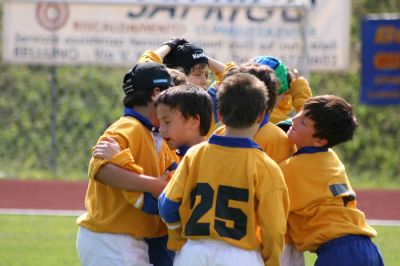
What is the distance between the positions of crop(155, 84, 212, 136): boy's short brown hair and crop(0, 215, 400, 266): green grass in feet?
11.2

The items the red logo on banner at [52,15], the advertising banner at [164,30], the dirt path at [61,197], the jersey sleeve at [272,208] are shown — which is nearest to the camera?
the jersey sleeve at [272,208]

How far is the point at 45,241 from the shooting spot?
27.2 ft

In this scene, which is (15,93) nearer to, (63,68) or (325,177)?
(63,68)

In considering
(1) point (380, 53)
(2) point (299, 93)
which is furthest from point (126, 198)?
(1) point (380, 53)

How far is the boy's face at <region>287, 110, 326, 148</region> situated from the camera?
14.3 feet

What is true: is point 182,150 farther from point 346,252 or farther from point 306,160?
point 346,252

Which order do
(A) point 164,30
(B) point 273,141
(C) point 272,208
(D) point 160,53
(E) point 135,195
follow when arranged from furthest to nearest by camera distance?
(A) point 164,30 < (D) point 160,53 < (B) point 273,141 < (E) point 135,195 < (C) point 272,208

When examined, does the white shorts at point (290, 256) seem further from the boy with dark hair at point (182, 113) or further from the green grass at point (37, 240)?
the green grass at point (37, 240)

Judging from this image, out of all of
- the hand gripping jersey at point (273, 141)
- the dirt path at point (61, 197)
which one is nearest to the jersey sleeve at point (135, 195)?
the hand gripping jersey at point (273, 141)

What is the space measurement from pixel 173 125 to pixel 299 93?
1.35 m

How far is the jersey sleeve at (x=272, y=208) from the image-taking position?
12.6 feet

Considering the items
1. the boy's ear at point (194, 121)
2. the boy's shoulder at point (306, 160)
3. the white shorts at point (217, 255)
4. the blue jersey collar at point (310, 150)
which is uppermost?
the boy's ear at point (194, 121)

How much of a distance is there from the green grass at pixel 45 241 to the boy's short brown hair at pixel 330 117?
321 cm

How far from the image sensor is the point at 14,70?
575 inches
